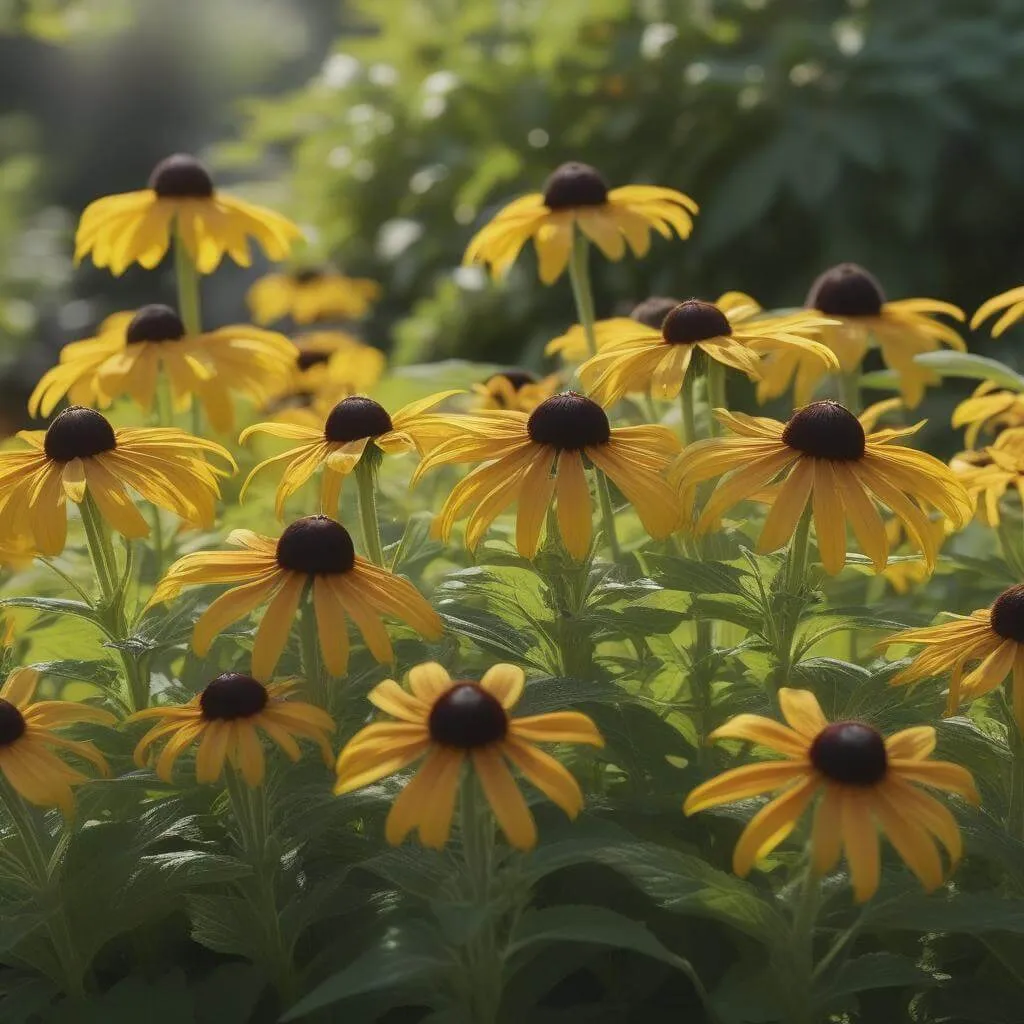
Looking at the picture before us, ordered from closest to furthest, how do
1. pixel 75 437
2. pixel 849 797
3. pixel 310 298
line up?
pixel 849 797
pixel 75 437
pixel 310 298

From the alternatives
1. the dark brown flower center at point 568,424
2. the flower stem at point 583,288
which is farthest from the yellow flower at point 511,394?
the dark brown flower center at point 568,424

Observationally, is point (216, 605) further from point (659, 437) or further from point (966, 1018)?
point (966, 1018)

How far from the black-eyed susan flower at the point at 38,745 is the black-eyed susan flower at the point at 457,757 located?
0.30 meters

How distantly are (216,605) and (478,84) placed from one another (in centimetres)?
405

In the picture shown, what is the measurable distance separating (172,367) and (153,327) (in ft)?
0.31

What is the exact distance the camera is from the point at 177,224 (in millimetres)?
2400

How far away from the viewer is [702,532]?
1.55 m

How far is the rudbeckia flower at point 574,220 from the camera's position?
2.13 metres

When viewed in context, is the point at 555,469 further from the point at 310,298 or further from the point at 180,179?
the point at 310,298

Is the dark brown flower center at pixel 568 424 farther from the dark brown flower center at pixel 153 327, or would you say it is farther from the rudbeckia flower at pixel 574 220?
the dark brown flower center at pixel 153 327

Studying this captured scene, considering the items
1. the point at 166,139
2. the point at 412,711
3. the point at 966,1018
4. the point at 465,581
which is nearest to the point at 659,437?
the point at 465,581

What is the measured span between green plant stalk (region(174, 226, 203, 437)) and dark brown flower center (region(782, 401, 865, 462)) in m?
1.07

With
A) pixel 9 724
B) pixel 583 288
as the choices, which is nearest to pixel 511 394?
pixel 583 288

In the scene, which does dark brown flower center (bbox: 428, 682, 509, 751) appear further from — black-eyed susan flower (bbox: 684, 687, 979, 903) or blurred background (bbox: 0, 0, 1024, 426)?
blurred background (bbox: 0, 0, 1024, 426)
